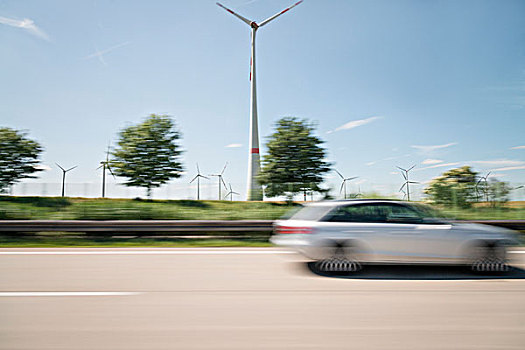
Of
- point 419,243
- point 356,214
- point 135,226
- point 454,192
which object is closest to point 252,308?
point 356,214

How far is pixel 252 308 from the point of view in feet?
14.2

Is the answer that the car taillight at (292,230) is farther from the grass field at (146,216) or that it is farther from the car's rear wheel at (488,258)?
the grass field at (146,216)

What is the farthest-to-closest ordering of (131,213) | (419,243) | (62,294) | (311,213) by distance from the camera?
(131,213) → (311,213) → (419,243) → (62,294)

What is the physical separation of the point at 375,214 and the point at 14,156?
4250 cm

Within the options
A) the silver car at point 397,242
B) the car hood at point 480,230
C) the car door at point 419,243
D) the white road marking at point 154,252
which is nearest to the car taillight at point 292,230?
the silver car at point 397,242

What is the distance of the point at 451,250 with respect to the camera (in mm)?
5863

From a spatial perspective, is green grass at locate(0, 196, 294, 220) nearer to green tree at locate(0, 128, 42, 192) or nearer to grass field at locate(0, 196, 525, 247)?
grass field at locate(0, 196, 525, 247)

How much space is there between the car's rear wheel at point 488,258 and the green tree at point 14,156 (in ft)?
143

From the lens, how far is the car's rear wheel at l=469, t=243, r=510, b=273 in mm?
5906

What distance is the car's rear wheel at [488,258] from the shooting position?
591 cm

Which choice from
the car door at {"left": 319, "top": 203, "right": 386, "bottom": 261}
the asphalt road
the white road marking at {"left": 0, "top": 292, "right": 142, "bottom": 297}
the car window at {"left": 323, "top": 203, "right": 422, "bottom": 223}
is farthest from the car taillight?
the white road marking at {"left": 0, "top": 292, "right": 142, "bottom": 297}

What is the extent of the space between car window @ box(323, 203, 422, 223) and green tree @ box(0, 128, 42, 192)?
41.7 metres

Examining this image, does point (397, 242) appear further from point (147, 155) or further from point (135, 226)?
point (147, 155)

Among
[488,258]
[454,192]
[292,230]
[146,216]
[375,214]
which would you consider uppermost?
[454,192]
